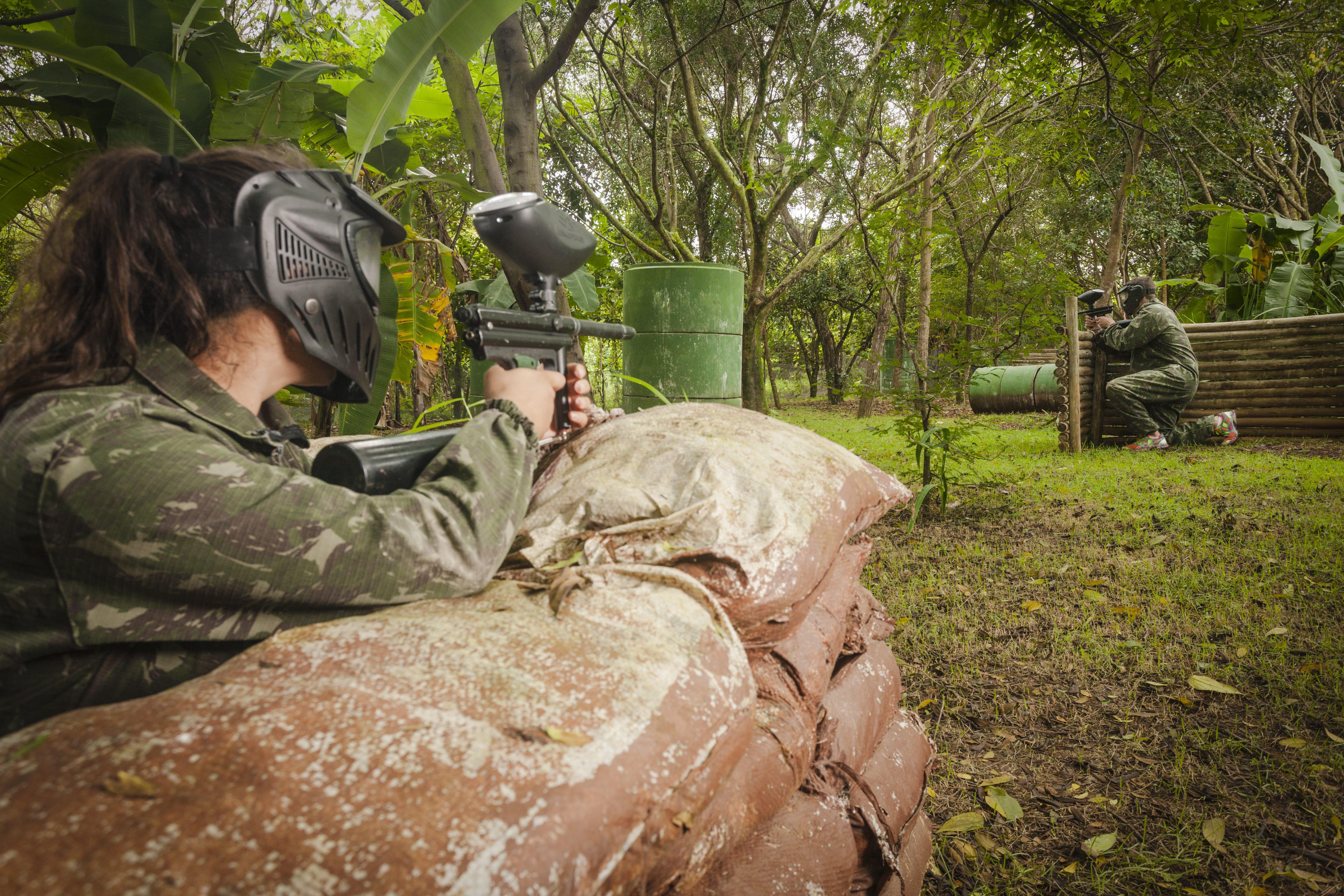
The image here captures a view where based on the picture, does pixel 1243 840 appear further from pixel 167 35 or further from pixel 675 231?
pixel 675 231

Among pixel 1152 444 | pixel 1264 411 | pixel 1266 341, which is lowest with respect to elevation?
pixel 1152 444

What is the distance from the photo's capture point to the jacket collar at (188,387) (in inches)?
44.4

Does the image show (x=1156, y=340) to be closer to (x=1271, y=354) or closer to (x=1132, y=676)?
(x=1271, y=354)

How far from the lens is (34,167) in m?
3.12

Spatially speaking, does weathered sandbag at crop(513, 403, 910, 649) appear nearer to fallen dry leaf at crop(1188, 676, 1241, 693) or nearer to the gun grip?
the gun grip

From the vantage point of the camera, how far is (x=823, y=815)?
1.55 m

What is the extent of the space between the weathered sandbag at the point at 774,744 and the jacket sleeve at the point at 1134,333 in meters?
6.37

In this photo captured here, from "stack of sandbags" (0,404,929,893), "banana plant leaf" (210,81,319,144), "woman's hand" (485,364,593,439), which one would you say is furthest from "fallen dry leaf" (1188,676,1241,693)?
"banana plant leaf" (210,81,319,144)

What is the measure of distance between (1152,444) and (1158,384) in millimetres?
577

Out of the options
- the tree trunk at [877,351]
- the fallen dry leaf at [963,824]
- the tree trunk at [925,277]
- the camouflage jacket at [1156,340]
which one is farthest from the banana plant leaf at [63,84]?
the tree trunk at [877,351]

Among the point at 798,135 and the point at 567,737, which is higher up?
the point at 798,135

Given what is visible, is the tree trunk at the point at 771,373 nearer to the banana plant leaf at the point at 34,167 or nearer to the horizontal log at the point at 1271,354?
the horizontal log at the point at 1271,354

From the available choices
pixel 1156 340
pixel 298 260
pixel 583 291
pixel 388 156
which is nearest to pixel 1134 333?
pixel 1156 340

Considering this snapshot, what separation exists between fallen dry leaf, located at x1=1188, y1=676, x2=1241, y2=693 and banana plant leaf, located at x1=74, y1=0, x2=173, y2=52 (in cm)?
494
